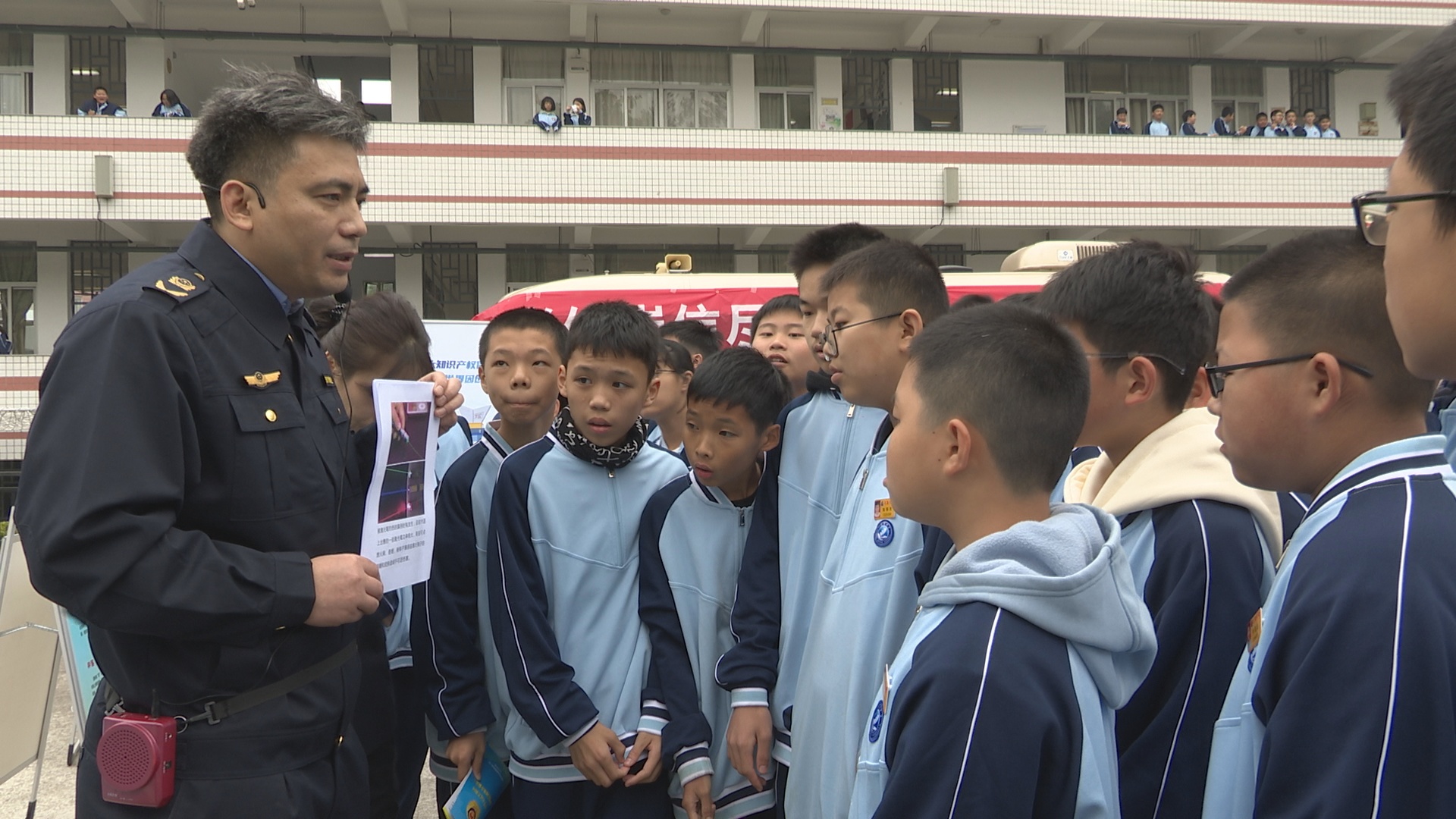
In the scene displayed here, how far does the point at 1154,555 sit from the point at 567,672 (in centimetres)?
156

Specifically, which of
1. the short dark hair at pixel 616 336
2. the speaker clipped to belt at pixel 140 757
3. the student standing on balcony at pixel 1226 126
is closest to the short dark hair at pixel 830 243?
the short dark hair at pixel 616 336

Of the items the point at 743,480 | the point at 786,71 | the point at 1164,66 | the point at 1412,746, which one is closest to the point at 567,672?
the point at 743,480

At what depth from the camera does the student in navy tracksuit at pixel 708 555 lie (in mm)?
2770

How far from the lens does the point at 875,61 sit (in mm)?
18094

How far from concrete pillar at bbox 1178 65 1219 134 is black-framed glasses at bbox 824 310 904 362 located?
1842 centimetres

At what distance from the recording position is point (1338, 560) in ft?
4.25

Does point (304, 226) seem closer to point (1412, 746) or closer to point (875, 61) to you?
point (1412, 746)

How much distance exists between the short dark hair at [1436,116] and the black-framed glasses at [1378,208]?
0.01m

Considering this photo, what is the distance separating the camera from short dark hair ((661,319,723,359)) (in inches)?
209

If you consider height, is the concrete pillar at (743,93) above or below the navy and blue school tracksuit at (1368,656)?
above

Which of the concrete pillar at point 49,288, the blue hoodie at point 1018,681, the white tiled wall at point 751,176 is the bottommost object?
the blue hoodie at point 1018,681

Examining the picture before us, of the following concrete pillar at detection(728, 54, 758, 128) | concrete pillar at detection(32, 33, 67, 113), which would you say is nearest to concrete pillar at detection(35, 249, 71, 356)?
concrete pillar at detection(32, 33, 67, 113)

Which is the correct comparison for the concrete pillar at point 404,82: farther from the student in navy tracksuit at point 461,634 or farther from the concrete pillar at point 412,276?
the student in navy tracksuit at point 461,634

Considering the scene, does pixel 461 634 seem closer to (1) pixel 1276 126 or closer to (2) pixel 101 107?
(2) pixel 101 107
